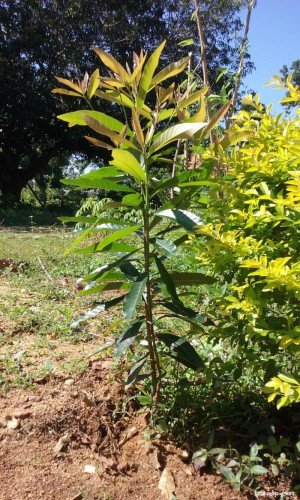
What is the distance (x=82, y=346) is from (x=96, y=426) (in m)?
0.92

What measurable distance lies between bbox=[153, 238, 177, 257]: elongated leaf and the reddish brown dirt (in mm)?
812

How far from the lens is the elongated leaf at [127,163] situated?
1.56 m

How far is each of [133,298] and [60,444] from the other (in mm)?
768

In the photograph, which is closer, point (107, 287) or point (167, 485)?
point (167, 485)

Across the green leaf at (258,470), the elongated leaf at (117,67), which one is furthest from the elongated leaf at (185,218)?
the green leaf at (258,470)

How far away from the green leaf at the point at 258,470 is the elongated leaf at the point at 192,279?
0.69 metres

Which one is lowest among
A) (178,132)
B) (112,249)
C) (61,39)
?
(112,249)

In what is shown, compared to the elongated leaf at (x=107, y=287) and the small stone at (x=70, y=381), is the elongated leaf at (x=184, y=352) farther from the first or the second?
the small stone at (x=70, y=381)

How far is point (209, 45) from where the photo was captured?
1623 centimetres

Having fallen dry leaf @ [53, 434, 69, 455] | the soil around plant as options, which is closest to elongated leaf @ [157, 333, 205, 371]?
the soil around plant

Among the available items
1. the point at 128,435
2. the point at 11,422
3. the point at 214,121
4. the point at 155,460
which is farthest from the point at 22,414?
the point at 214,121

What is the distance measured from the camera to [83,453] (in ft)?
6.58

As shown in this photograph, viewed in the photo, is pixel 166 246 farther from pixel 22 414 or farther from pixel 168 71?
pixel 22 414

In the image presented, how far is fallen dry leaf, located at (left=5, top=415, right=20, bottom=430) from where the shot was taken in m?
2.10
